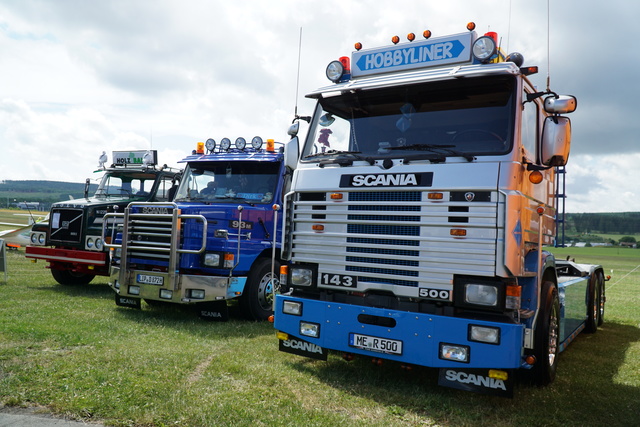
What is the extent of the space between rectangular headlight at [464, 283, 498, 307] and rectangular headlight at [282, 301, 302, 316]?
71.8 inches

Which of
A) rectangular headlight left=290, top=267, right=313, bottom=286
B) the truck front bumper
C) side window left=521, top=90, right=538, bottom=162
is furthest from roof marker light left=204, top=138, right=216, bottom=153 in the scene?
side window left=521, top=90, right=538, bottom=162

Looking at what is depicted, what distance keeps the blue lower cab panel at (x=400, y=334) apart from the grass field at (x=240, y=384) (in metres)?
0.44

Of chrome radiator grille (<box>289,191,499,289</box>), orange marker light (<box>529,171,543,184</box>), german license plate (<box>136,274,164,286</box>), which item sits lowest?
german license plate (<box>136,274,164,286</box>)

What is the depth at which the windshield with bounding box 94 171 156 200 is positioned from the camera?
471 inches

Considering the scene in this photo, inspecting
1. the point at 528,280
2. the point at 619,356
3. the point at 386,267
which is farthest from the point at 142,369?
the point at 619,356

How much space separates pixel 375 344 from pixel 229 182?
5043 millimetres

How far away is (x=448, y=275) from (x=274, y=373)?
7.19ft

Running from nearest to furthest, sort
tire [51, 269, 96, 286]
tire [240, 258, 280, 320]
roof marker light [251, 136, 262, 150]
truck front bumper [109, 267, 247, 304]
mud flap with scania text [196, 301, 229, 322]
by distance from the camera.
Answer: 1. truck front bumper [109, 267, 247, 304]
2. mud flap with scania text [196, 301, 229, 322]
3. tire [240, 258, 280, 320]
4. roof marker light [251, 136, 262, 150]
5. tire [51, 269, 96, 286]

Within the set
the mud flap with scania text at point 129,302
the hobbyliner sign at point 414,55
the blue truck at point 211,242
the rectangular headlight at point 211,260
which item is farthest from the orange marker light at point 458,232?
the mud flap with scania text at point 129,302

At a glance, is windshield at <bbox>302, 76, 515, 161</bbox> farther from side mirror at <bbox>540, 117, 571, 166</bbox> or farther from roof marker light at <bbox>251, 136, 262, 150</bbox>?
roof marker light at <bbox>251, 136, 262, 150</bbox>

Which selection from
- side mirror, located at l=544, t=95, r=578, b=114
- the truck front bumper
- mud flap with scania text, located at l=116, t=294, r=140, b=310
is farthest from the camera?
mud flap with scania text, located at l=116, t=294, r=140, b=310

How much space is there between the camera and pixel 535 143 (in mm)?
5566

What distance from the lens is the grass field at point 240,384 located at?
455 cm

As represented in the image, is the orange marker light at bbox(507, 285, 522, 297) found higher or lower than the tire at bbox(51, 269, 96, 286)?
higher
